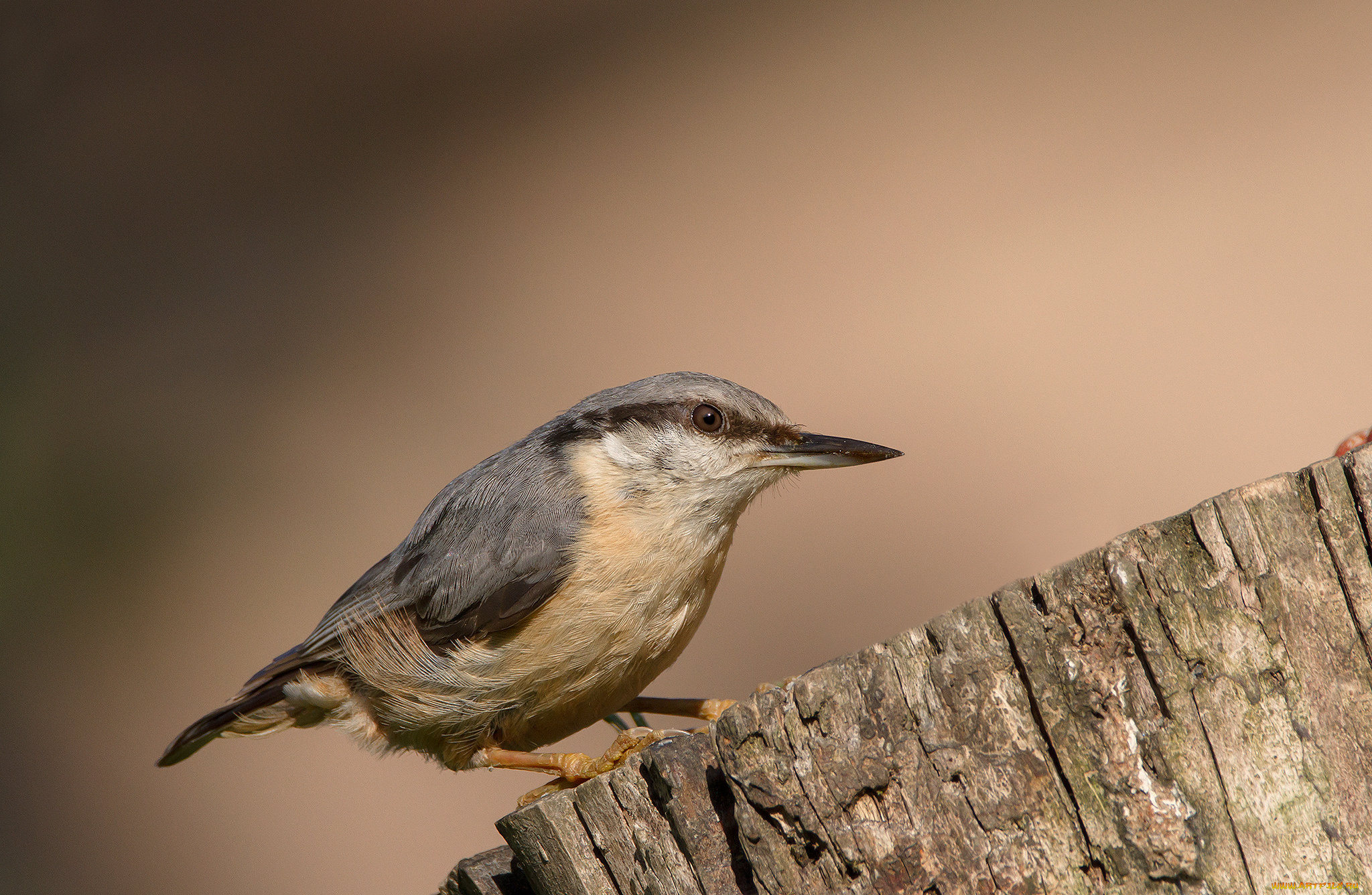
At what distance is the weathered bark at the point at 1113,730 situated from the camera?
4.13 feet

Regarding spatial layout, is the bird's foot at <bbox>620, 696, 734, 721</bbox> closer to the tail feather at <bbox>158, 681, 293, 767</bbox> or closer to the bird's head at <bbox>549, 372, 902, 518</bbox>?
the bird's head at <bbox>549, 372, 902, 518</bbox>

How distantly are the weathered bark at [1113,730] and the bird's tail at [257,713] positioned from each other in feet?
6.16

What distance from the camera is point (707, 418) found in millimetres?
2787

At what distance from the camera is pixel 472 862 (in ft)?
6.12

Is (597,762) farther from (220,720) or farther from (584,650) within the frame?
(220,720)

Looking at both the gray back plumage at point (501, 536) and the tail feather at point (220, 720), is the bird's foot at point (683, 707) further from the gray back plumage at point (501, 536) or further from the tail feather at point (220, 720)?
the tail feather at point (220, 720)

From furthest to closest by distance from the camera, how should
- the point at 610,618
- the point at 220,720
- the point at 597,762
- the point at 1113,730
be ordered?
the point at 220,720
the point at 610,618
the point at 597,762
the point at 1113,730

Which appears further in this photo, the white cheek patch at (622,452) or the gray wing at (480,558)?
the white cheek patch at (622,452)

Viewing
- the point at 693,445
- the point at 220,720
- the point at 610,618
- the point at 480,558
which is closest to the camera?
the point at 610,618

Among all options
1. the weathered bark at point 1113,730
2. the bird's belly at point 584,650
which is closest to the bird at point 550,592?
the bird's belly at point 584,650

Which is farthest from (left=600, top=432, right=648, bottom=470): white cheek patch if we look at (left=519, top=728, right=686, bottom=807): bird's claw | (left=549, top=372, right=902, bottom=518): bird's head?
(left=519, top=728, right=686, bottom=807): bird's claw

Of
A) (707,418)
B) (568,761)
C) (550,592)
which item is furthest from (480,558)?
(707,418)

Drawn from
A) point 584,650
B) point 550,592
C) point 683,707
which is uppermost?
point 550,592

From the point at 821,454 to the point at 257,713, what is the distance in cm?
175
